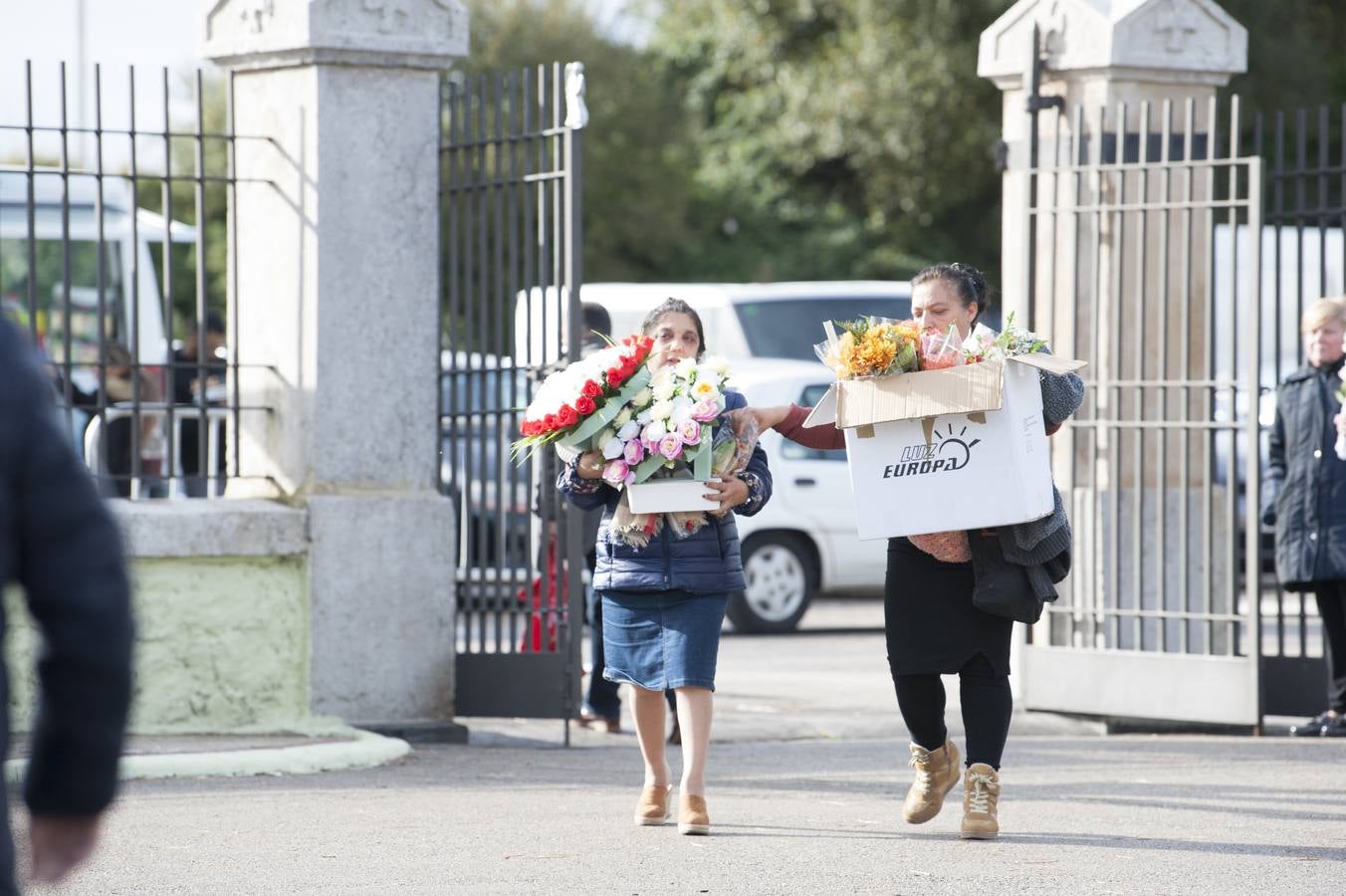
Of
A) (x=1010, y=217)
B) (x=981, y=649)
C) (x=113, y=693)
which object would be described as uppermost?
(x=1010, y=217)

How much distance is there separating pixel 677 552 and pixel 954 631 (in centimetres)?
90

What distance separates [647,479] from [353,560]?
8.53 ft

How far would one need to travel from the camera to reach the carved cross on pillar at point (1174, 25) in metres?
9.18

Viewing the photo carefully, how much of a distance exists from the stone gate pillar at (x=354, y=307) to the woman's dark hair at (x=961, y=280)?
117 inches

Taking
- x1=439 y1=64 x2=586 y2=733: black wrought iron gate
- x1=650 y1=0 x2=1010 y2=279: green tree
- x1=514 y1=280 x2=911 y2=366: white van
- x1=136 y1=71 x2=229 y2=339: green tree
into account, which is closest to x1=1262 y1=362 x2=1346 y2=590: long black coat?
x1=439 y1=64 x2=586 y2=733: black wrought iron gate

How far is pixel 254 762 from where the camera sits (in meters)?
7.69

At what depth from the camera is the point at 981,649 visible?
242 inches

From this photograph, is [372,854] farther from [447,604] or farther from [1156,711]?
[1156,711]

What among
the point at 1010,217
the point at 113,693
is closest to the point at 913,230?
the point at 1010,217

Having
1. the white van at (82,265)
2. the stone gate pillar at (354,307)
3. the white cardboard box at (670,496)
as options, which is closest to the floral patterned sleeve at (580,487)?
the white cardboard box at (670,496)

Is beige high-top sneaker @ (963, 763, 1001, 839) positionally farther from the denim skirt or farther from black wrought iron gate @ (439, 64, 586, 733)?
black wrought iron gate @ (439, 64, 586, 733)

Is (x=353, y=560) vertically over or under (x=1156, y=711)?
over

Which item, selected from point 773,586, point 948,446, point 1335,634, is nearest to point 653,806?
point 948,446

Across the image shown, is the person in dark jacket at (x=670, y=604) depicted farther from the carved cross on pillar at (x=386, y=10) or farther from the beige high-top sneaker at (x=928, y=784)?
the carved cross on pillar at (x=386, y=10)
